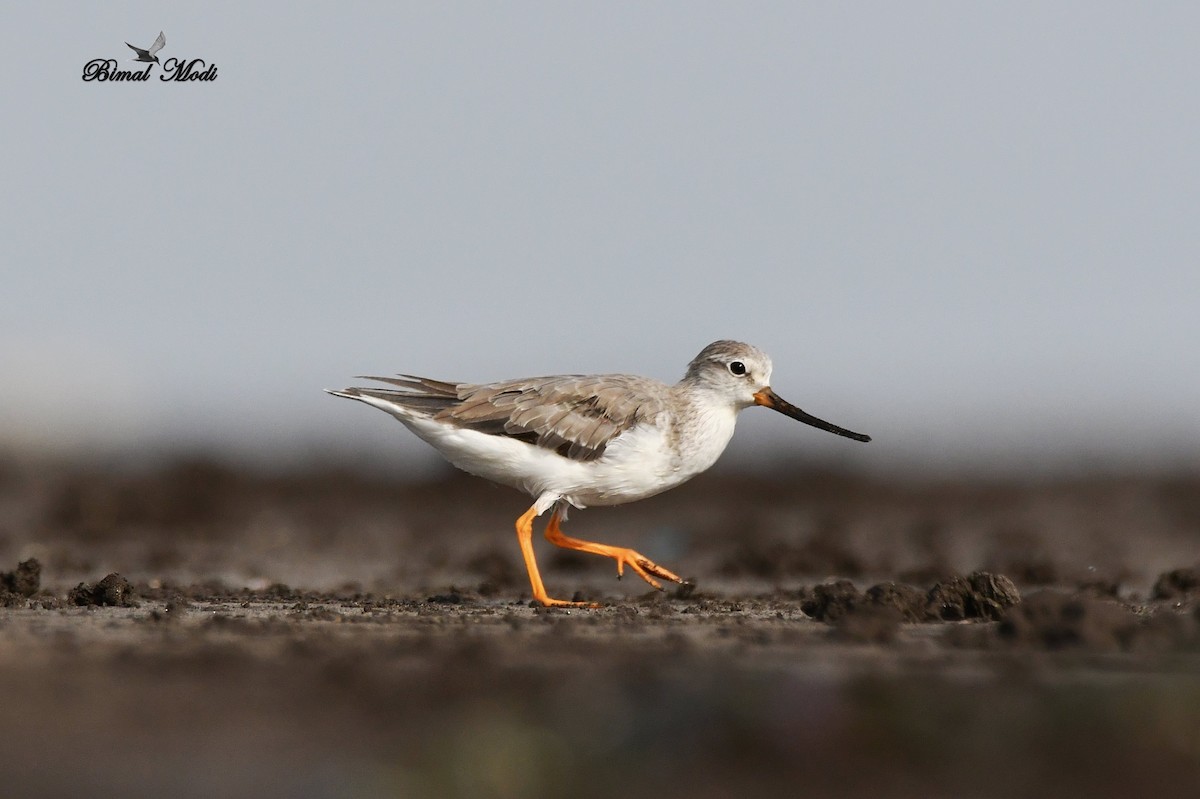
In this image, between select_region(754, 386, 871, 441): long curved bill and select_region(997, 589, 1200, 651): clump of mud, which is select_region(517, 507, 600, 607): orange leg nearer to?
select_region(754, 386, 871, 441): long curved bill

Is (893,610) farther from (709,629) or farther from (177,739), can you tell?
(177,739)

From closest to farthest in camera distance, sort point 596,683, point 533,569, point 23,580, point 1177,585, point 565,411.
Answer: point 596,683, point 23,580, point 533,569, point 565,411, point 1177,585

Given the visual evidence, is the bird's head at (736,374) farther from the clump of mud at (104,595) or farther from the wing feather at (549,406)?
the clump of mud at (104,595)

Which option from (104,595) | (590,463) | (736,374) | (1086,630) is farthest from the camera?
(736,374)

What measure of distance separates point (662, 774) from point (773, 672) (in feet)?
4.71

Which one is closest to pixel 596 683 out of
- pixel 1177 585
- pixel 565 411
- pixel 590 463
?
pixel 590 463

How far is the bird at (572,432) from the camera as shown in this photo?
10617 mm

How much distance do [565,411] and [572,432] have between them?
0.21 m

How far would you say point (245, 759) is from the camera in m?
4.80

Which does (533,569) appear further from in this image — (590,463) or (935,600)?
(935,600)

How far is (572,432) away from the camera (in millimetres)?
10680

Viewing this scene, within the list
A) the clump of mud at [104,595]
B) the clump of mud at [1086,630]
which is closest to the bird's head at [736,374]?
the clump of mud at [1086,630]

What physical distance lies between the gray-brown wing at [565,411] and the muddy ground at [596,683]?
122 centimetres

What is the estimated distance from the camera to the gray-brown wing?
1066 centimetres
